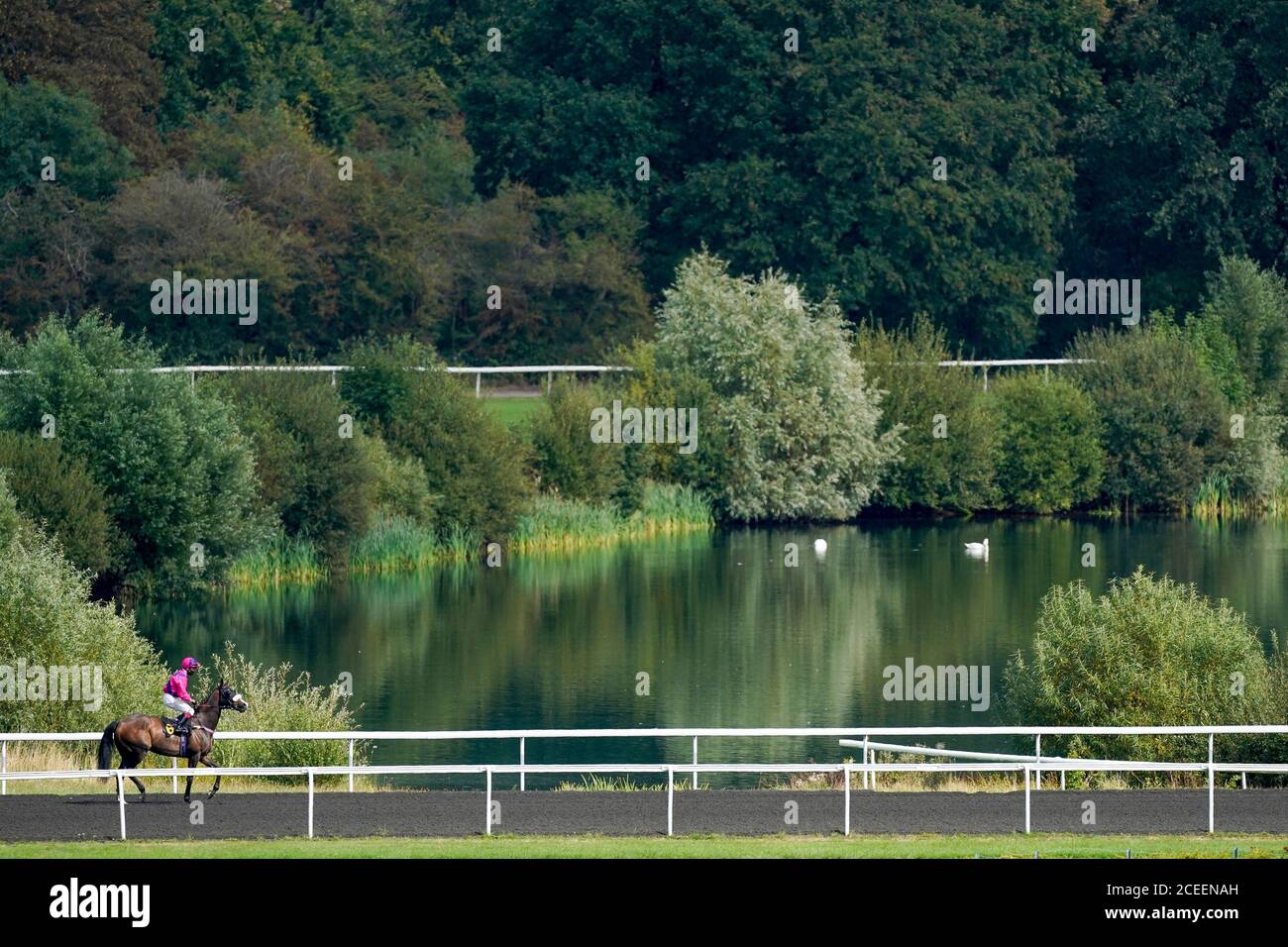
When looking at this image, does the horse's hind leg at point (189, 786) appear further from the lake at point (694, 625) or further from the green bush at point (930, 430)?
the green bush at point (930, 430)

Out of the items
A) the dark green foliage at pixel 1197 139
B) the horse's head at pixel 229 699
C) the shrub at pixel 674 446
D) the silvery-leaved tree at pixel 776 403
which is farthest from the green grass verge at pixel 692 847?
the dark green foliage at pixel 1197 139

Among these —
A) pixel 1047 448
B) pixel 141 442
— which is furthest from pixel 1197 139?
pixel 141 442

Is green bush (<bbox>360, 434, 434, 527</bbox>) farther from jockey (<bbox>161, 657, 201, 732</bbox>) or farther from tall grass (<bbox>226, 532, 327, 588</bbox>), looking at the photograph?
jockey (<bbox>161, 657, 201, 732</bbox>)

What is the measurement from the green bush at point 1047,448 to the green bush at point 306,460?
19.5m

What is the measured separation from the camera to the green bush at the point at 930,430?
61406 mm

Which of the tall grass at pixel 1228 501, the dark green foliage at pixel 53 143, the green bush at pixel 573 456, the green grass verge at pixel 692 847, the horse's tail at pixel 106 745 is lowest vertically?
the green grass verge at pixel 692 847

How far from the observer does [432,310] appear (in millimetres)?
71125

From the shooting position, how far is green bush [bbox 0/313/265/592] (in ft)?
144

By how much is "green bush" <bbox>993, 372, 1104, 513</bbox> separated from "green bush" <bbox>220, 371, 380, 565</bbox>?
64.0ft

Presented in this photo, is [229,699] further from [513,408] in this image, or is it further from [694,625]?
[513,408]

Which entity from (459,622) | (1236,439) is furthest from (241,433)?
(1236,439)

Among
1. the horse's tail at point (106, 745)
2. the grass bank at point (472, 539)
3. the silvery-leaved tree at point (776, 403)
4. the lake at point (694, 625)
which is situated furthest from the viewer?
the silvery-leaved tree at point (776, 403)

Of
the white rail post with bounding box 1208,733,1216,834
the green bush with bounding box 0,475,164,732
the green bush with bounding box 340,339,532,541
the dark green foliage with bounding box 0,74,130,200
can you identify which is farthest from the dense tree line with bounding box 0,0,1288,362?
the white rail post with bounding box 1208,733,1216,834

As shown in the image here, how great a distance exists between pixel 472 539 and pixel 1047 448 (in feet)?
57.2
